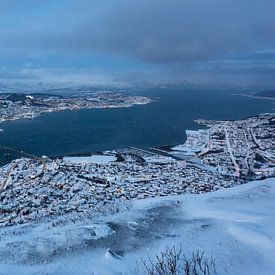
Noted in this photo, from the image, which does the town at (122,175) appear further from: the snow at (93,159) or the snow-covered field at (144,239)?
the snow-covered field at (144,239)

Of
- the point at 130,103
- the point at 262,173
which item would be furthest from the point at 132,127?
the point at 130,103

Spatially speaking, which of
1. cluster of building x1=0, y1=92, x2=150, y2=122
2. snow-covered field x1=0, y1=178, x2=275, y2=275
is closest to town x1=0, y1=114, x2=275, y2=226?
snow-covered field x1=0, y1=178, x2=275, y2=275

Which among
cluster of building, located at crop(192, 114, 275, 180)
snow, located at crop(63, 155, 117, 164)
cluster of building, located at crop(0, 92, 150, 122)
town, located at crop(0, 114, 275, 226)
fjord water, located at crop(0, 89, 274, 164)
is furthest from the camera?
cluster of building, located at crop(0, 92, 150, 122)

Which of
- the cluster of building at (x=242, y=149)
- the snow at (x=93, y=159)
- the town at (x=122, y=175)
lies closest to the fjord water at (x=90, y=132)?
the snow at (x=93, y=159)

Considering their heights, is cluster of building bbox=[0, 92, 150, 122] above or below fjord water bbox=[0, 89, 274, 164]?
above

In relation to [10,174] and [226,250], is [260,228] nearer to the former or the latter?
[226,250]

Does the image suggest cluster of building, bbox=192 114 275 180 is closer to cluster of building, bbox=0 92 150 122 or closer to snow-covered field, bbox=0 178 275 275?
snow-covered field, bbox=0 178 275 275
